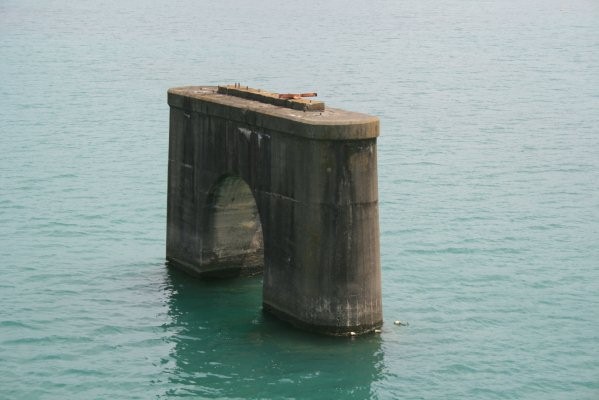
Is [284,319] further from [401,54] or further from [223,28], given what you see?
[223,28]

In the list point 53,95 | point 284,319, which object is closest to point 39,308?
point 284,319

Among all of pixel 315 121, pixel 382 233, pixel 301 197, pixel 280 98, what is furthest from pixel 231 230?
pixel 382 233

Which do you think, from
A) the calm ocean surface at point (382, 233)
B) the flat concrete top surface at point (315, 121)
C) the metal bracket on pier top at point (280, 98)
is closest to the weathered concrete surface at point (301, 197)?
the flat concrete top surface at point (315, 121)

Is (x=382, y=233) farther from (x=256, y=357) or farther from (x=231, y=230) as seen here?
(x=256, y=357)

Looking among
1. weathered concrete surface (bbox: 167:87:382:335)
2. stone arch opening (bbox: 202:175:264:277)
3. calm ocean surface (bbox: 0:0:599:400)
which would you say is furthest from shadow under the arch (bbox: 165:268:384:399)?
stone arch opening (bbox: 202:175:264:277)

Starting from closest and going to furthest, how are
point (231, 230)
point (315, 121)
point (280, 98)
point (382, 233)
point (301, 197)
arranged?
1. point (315, 121)
2. point (301, 197)
3. point (280, 98)
4. point (231, 230)
5. point (382, 233)

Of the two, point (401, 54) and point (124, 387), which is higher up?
point (401, 54)

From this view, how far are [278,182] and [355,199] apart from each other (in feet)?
8.95

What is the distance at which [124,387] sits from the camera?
33188 mm

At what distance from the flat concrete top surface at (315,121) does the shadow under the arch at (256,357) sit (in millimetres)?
5783

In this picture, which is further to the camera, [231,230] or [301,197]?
[231,230]

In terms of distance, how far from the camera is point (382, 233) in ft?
161

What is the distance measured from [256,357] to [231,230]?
258 inches

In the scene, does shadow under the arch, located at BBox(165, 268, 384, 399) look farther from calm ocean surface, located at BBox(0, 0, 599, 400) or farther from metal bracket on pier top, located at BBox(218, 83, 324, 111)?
metal bracket on pier top, located at BBox(218, 83, 324, 111)
